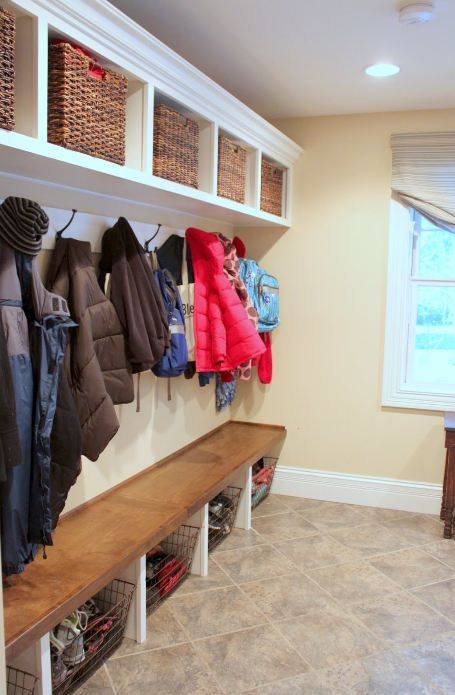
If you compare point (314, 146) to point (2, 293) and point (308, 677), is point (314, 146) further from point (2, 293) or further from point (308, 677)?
point (308, 677)

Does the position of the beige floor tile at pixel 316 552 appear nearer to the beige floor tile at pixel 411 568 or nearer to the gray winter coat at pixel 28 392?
the beige floor tile at pixel 411 568

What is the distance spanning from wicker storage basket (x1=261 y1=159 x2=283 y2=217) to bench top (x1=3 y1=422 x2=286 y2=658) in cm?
143

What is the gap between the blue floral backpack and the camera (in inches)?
146

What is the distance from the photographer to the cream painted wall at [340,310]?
3.89 m

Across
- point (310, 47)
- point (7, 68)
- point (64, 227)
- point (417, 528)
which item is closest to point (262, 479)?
point (417, 528)

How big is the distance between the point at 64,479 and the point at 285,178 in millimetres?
2644

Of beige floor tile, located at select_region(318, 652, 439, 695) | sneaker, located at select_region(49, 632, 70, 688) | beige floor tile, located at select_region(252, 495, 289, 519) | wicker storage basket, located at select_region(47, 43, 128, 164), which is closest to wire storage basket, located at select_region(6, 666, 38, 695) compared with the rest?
sneaker, located at select_region(49, 632, 70, 688)

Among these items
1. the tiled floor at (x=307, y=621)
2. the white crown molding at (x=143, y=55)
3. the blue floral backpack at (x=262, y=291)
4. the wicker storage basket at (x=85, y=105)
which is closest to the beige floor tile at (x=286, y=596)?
the tiled floor at (x=307, y=621)

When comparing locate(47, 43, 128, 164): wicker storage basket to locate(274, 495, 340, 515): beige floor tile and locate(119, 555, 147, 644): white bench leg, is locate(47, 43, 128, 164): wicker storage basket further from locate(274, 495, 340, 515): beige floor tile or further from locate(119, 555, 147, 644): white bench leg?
locate(274, 495, 340, 515): beige floor tile

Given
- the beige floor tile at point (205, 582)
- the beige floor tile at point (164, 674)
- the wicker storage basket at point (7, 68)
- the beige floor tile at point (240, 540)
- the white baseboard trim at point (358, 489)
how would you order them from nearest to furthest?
the wicker storage basket at point (7, 68)
the beige floor tile at point (164, 674)
the beige floor tile at point (205, 582)
the beige floor tile at point (240, 540)
the white baseboard trim at point (358, 489)

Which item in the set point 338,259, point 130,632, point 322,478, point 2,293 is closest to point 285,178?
point 338,259

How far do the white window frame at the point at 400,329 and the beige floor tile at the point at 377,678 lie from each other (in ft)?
5.92

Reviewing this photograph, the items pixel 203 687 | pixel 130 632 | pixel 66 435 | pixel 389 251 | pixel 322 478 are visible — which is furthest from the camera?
pixel 322 478

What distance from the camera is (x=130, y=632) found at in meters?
2.45
